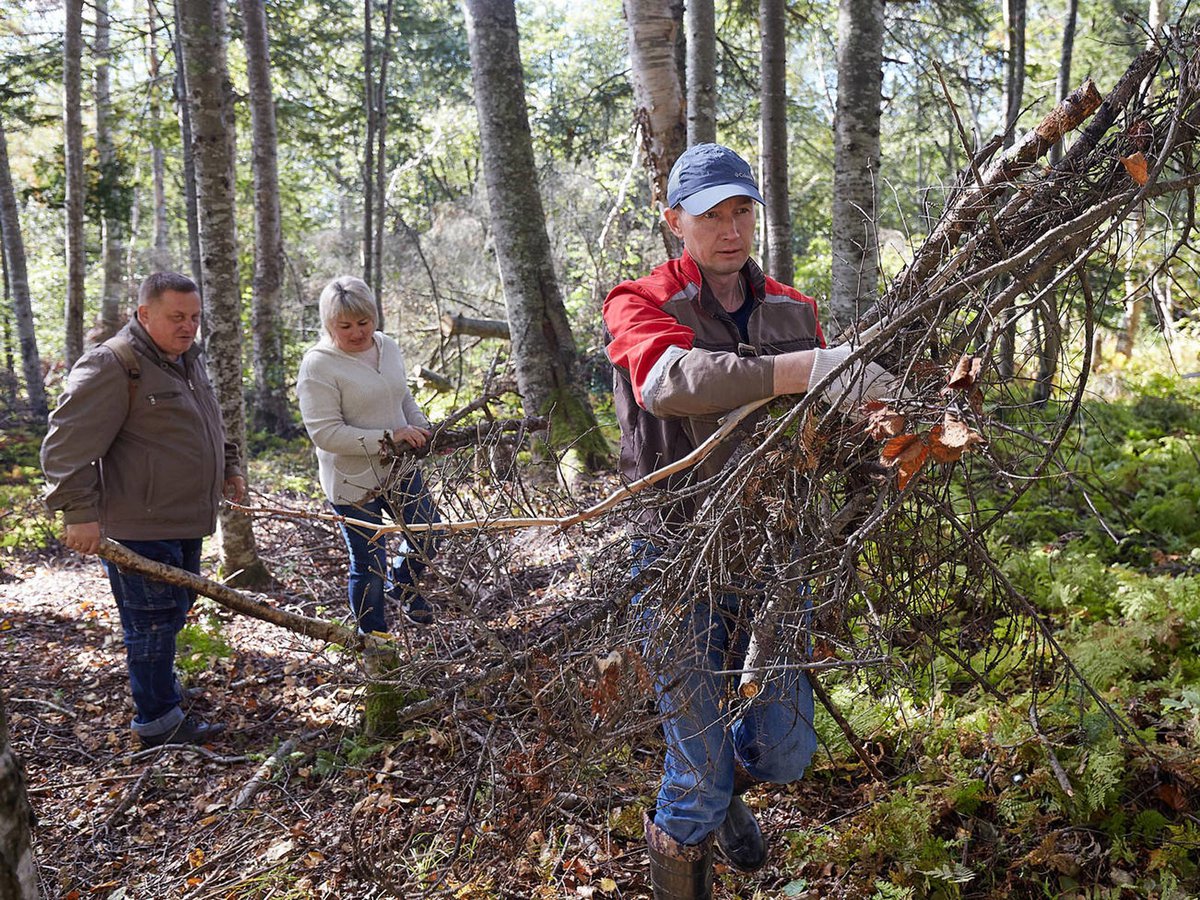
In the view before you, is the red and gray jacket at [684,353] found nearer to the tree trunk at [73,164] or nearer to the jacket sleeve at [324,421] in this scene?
the jacket sleeve at [324,421]

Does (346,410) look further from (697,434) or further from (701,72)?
(701,72)

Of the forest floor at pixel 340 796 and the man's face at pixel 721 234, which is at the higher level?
the man's face at pixel 721 234

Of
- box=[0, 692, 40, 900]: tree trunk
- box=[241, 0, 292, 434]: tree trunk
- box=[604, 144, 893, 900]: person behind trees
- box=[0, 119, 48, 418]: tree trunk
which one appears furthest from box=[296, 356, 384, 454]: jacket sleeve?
box=[0, 119, 48, 418]: tree trunk

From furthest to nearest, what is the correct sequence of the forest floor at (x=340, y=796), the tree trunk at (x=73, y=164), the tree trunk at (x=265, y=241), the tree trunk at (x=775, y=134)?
the tree trunk at (x=265, y=241), the tree trunk at (x=73, y=164), the tree trunk at (x=775, y=134), the forest floor at (x=340, y=796)

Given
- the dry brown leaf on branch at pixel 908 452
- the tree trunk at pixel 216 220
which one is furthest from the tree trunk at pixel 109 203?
the dry brown leaf on branch at pixel 908 452

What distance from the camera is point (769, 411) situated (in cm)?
270

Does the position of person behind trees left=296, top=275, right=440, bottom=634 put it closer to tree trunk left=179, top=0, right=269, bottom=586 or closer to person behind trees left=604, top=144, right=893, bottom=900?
tree trunk left=179, top=0, right=269, bottom=586

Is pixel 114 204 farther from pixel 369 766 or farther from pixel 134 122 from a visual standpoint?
pixel 369 766

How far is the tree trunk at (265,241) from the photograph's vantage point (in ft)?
39.7

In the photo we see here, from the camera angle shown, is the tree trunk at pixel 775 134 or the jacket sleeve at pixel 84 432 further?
the tree trunk at pixel 775 134

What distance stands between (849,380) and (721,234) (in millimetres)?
782

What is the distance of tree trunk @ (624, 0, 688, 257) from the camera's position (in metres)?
6.48

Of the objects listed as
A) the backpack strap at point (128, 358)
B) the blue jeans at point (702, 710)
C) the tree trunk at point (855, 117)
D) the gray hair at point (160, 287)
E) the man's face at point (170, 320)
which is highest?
the tree trunk at point (855, 117)

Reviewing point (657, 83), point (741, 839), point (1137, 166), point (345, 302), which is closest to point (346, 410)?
point (345, 302)
